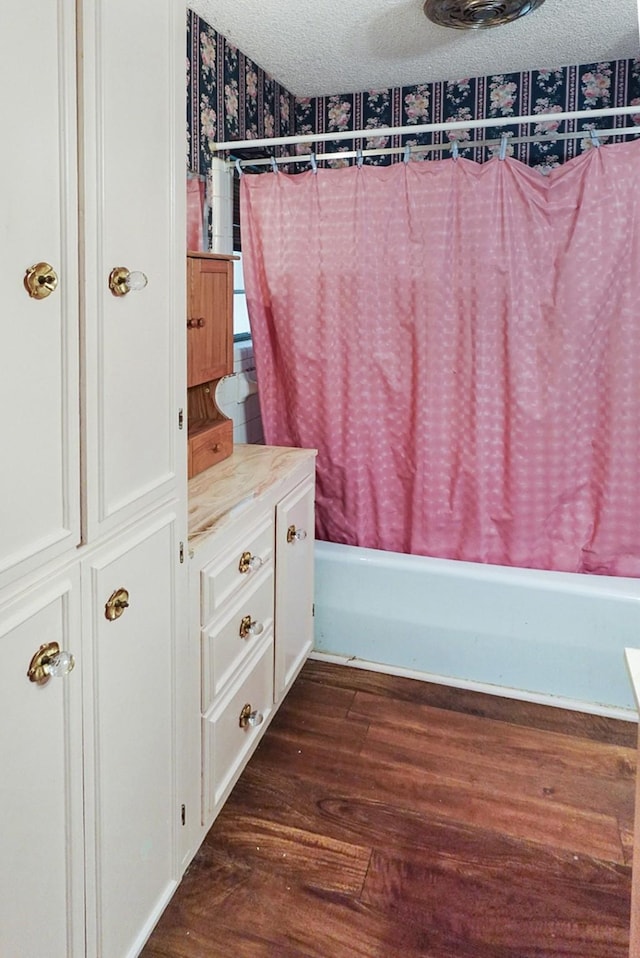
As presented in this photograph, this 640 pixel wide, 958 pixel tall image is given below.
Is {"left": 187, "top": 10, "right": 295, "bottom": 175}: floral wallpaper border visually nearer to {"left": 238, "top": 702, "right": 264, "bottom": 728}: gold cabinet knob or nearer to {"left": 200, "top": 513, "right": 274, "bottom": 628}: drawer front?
{"left": 200, "top": 513, "right": 274, "bottom": 628}: drawer front

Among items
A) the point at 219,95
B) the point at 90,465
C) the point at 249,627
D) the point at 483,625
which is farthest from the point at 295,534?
the point at 219,95

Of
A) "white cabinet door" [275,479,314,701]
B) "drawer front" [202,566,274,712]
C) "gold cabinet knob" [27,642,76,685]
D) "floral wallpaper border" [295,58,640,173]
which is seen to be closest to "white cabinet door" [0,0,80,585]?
"gold cabinet knob" [27,642,76,685]

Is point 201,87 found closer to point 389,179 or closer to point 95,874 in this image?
point 389,179

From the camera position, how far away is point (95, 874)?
3.91 feet

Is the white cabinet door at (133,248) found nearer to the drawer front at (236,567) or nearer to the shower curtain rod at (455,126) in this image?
the drawer front at (236,567)

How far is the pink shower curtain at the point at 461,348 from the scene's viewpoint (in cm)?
230

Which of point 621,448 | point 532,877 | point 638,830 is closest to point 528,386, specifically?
point 621,448

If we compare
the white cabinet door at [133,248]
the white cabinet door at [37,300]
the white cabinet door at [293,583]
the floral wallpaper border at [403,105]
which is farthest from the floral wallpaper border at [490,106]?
the white cabinet door at [37,300]

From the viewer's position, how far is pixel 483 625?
2.45 meters

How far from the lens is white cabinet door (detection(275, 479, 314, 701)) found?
211 cm

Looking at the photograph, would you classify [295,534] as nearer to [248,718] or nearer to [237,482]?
[237,482]

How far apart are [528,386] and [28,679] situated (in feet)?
6.18

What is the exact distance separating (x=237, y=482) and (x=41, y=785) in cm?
105

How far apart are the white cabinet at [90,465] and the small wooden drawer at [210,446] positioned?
58cm
